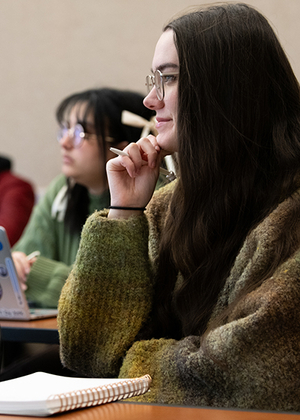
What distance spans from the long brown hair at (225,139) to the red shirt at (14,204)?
170cm

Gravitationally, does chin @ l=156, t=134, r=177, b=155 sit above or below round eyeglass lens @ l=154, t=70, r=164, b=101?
below

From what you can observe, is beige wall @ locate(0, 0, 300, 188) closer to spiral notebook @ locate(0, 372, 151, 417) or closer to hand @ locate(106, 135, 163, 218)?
hand @ locate(106, 135, 163, 218)

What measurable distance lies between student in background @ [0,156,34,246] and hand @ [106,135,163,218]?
149cm

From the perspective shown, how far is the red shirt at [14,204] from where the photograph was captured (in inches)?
105

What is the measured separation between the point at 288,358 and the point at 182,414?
12.1 inches

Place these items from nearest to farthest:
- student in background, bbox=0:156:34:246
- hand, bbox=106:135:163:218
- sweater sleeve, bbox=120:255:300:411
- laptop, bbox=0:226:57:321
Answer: sweater sleeve, bbox=120:255:300:411
hand, bbox=106:135:163:218
laptop, bbox=0:226:57:321
student in background, bbox=0:156:34:246

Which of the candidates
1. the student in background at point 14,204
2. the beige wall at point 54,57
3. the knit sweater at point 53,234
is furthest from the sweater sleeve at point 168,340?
the beige wall at point 54,57

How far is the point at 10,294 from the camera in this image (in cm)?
146

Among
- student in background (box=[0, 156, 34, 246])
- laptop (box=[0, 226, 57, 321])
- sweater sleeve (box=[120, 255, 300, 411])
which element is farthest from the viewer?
student in background (box=[0, 156, 34, 246])

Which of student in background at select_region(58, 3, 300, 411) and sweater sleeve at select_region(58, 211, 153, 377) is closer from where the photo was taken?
student in background at select_region(58, 3, 300, 411)

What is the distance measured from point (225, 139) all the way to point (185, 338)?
407mm

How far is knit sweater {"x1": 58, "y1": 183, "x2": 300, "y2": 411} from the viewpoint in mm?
887

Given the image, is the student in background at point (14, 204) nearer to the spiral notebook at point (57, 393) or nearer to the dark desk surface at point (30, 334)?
the dark desk surface at point (30, 334)

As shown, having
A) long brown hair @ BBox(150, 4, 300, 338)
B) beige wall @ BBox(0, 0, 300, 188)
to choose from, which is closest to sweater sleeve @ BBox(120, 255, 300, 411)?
long brown hair @ BBox(150, 4, 300, 338)
